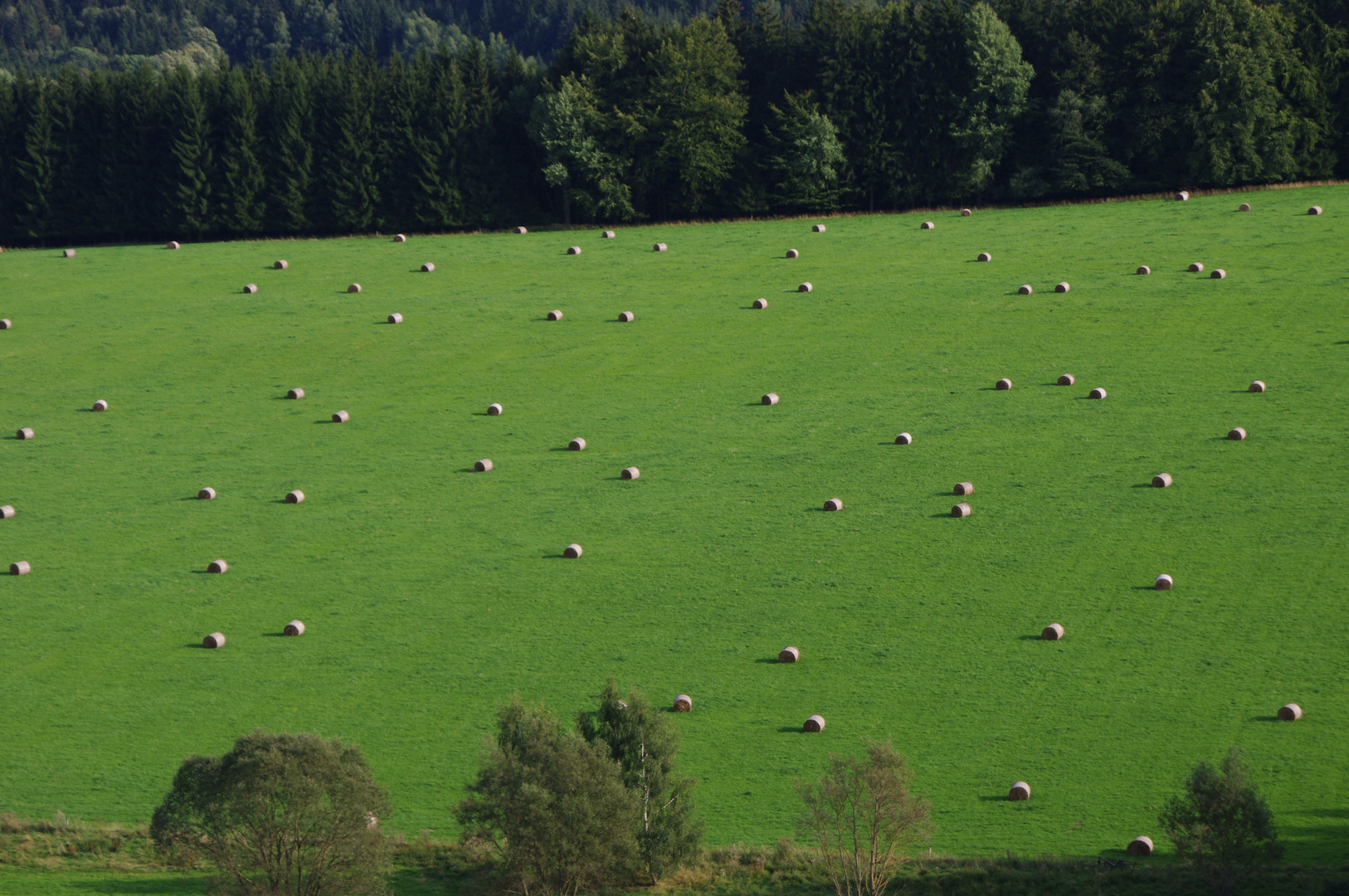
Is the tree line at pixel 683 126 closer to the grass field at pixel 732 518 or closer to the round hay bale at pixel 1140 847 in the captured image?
the grass field at pixel 732 518

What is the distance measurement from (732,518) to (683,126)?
33909 mm

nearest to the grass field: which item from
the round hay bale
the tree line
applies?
the round hay bale

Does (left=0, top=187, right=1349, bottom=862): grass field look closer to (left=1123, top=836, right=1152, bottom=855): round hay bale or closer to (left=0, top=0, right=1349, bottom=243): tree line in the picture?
(left=1123, top=836, right=1152, bottom=855): round hay bale

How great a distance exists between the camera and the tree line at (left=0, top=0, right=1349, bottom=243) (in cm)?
6097

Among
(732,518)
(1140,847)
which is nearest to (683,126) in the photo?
(732,518)

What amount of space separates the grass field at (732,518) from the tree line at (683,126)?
6.61 meters

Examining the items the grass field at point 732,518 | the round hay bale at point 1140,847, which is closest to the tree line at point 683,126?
the grass field at point 732,518

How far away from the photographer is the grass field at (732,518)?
80.6ft

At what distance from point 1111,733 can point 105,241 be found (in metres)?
55.5

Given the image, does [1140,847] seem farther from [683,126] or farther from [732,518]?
[683,126]

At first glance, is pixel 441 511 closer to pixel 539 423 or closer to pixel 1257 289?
pixel 539 423

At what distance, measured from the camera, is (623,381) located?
43750mm

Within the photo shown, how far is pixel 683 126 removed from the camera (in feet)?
210

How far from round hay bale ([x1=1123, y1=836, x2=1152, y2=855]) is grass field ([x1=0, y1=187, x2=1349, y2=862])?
1.73 ft
